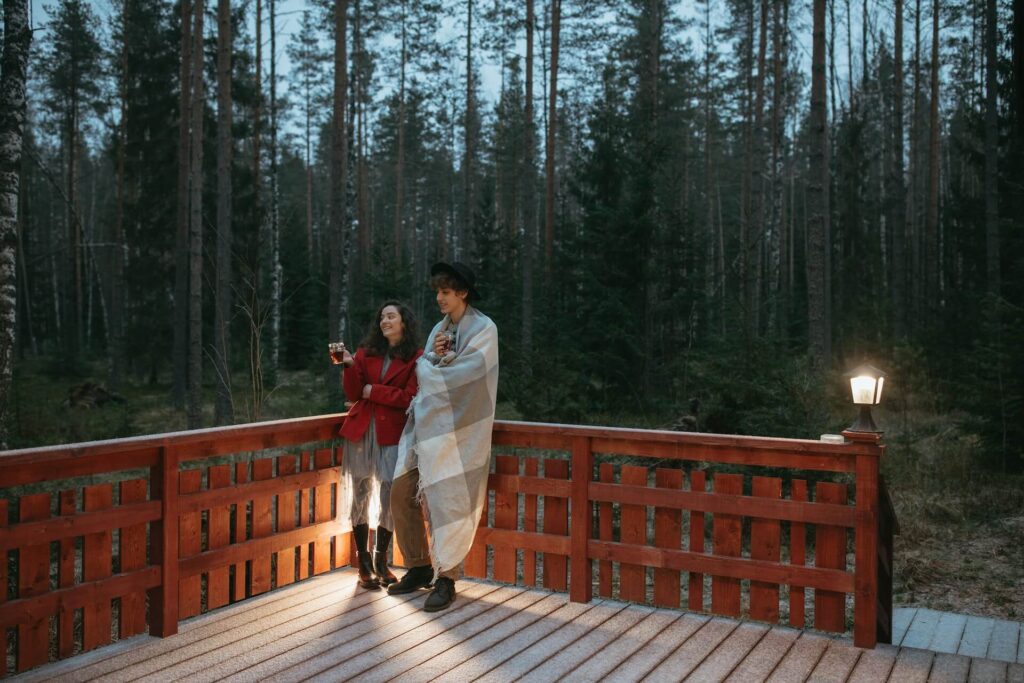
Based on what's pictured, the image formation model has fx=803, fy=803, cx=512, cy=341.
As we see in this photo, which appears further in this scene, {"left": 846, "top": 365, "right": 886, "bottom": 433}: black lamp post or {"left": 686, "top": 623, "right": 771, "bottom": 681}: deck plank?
→ {"left": 846, "top": 365, "right": 886, "bottom": 433}: black lamp post

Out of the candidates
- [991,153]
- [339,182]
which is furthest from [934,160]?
[339,182]

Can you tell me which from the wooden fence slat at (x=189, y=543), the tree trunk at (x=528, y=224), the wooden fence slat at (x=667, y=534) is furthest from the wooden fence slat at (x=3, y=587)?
the tree trunk at (x=528, y=224)

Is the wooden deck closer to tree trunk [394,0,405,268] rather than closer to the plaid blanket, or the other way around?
the plaid blanket

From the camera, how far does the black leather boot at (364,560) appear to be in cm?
461

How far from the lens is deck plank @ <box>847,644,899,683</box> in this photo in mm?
3385

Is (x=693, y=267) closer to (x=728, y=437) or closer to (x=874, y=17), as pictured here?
(x=728, y=437)

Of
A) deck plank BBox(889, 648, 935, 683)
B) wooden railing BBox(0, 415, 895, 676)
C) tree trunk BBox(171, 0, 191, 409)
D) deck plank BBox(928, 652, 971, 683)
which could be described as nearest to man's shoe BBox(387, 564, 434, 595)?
wooden railing BBox(0, 415, 895, 676)

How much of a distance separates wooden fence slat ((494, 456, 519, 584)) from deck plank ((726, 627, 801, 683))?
150 centimetres

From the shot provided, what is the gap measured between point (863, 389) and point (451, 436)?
6.82 ft

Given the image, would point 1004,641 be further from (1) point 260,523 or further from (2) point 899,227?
(2) point 899,227

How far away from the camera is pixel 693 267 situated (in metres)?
13.5

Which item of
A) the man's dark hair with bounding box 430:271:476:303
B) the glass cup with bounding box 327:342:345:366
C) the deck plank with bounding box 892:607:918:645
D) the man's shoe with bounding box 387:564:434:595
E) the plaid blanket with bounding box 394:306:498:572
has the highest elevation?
the man's dark hair with bounding box 430:271:476:303

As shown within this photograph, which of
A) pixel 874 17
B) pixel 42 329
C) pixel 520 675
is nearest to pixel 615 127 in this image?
pixel 520 675

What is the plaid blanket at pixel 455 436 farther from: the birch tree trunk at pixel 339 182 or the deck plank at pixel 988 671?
the birch tree trunk at pixel 339 182
